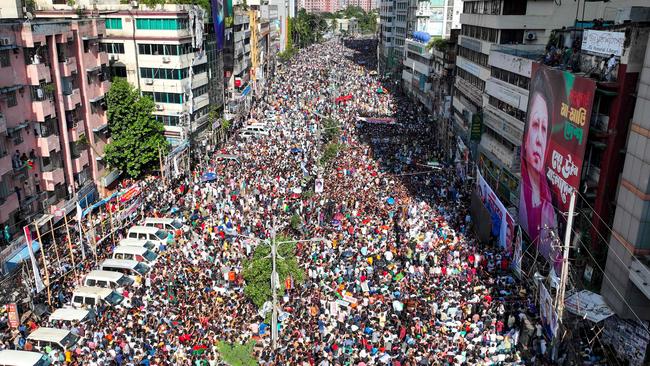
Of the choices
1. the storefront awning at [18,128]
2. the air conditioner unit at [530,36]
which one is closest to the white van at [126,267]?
the storefront awning at [18,128]

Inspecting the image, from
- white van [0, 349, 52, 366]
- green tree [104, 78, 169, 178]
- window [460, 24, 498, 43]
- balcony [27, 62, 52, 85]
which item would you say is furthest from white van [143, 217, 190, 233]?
window [460, 24, 498, 43]

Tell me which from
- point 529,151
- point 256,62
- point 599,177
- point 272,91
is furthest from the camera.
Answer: point 272,91

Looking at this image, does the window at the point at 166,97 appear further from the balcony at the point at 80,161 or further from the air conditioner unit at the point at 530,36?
the air conditioner unit at the point at 530,36

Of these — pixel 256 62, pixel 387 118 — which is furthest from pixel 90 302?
pixel 256 62

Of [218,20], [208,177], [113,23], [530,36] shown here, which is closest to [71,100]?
[208,177]

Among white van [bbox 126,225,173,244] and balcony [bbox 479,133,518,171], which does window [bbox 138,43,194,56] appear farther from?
balcony [bbox 479,133,518,171]

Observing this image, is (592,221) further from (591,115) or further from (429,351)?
(429,351)
